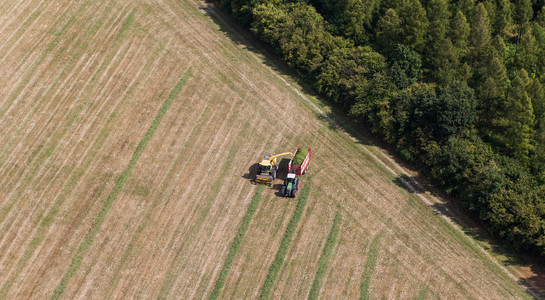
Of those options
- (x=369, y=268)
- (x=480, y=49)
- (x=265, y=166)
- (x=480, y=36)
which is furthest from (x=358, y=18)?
(x=369, y=268)

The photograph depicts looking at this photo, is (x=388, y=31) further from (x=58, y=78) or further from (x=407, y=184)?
(x=58, y=78)

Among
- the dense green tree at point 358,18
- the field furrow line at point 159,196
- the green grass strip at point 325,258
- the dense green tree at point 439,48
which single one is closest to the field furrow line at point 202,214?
the field furrow line at point 159,196

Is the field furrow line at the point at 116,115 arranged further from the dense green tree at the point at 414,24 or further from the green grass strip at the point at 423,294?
the green grass strip at the point at 423,294

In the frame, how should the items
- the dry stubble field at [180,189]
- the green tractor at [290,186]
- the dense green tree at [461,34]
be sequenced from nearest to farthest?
the dry stubble field at [180,189] → the green tractor at [290,186] → the dense green tree at [461,34]

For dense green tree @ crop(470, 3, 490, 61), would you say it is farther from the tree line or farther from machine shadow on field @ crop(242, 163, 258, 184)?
machine shadow on field @ crop(242, 163, 258, 184)

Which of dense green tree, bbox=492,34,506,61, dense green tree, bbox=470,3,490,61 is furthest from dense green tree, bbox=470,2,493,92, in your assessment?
dense green tree, bbox=492,34,506,61
